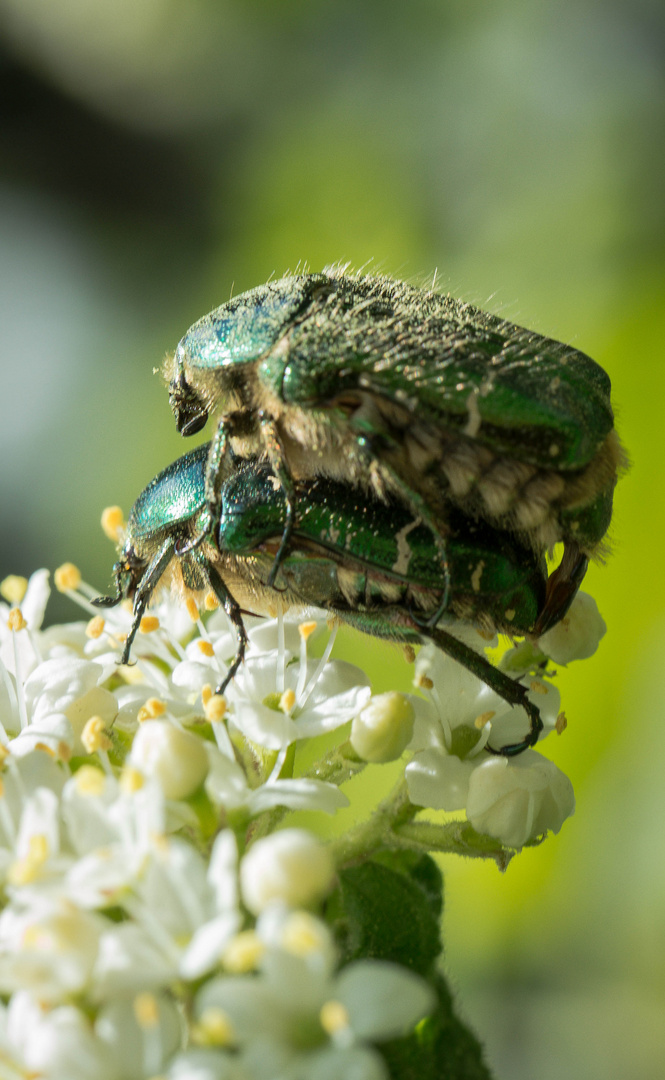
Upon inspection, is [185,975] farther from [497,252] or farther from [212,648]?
[497,252]

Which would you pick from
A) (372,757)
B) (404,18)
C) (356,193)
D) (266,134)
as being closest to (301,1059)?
(372,757)

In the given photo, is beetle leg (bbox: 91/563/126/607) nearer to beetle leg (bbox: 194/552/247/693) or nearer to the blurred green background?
beetle leg (bbox: 194/552/247/693)

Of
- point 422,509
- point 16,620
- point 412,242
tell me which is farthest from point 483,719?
point 412,242

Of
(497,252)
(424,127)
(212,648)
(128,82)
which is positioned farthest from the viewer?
(128,82)

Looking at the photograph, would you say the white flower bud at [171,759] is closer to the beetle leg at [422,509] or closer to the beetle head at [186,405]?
the beetle leg at [422,509]

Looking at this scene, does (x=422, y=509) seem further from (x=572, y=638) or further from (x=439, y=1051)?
(x=439, y=1051)

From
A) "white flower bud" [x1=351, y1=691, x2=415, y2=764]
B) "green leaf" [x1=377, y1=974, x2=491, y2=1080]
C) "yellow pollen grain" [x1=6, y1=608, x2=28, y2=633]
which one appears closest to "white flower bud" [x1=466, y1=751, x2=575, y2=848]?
"white flower bud" [x1=351, y1=691, x2=415, y2=764]
